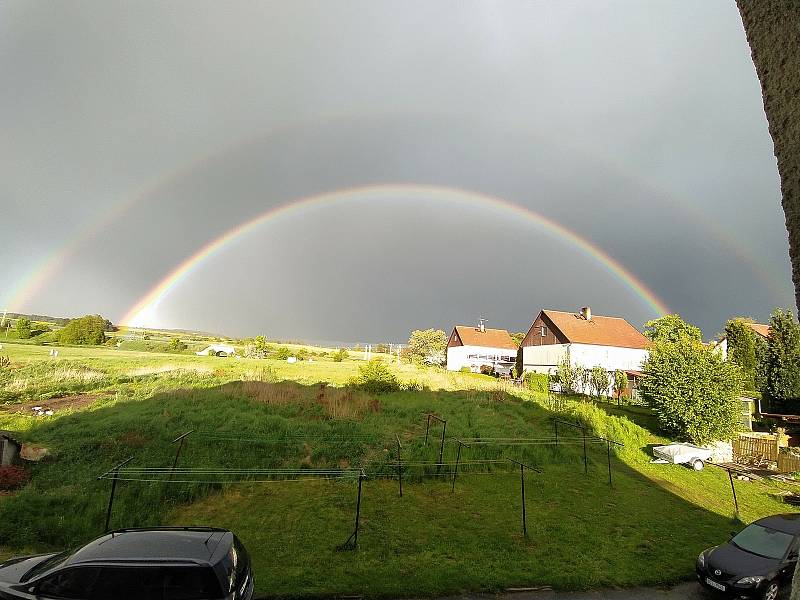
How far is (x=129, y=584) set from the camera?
6527 millimetres

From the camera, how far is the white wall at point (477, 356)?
75.6m

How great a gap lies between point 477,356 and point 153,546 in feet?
236

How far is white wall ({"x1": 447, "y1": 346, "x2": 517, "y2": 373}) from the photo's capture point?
75.6 metres

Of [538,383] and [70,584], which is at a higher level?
[538,383]

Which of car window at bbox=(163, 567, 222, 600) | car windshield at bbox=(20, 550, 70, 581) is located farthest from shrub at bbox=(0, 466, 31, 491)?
car window at bbox=(163, 567, 222, 600)

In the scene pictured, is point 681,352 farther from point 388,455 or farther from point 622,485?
point 388,455

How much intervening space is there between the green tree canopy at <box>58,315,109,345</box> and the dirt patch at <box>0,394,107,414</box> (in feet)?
171

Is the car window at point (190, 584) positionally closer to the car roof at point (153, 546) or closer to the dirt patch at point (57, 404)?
the car roof at point (153, 546)

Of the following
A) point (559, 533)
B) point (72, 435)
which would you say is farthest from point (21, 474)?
point (559, 533)

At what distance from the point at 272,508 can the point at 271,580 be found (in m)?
4.38

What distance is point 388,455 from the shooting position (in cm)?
1862

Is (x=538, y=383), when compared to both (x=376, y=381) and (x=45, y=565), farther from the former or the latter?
(x=45, y=565)

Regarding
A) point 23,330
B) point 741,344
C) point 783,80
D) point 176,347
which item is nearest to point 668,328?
point 741,344

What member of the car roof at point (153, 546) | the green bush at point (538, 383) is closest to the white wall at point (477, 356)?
the green bush at point (538, 383)
